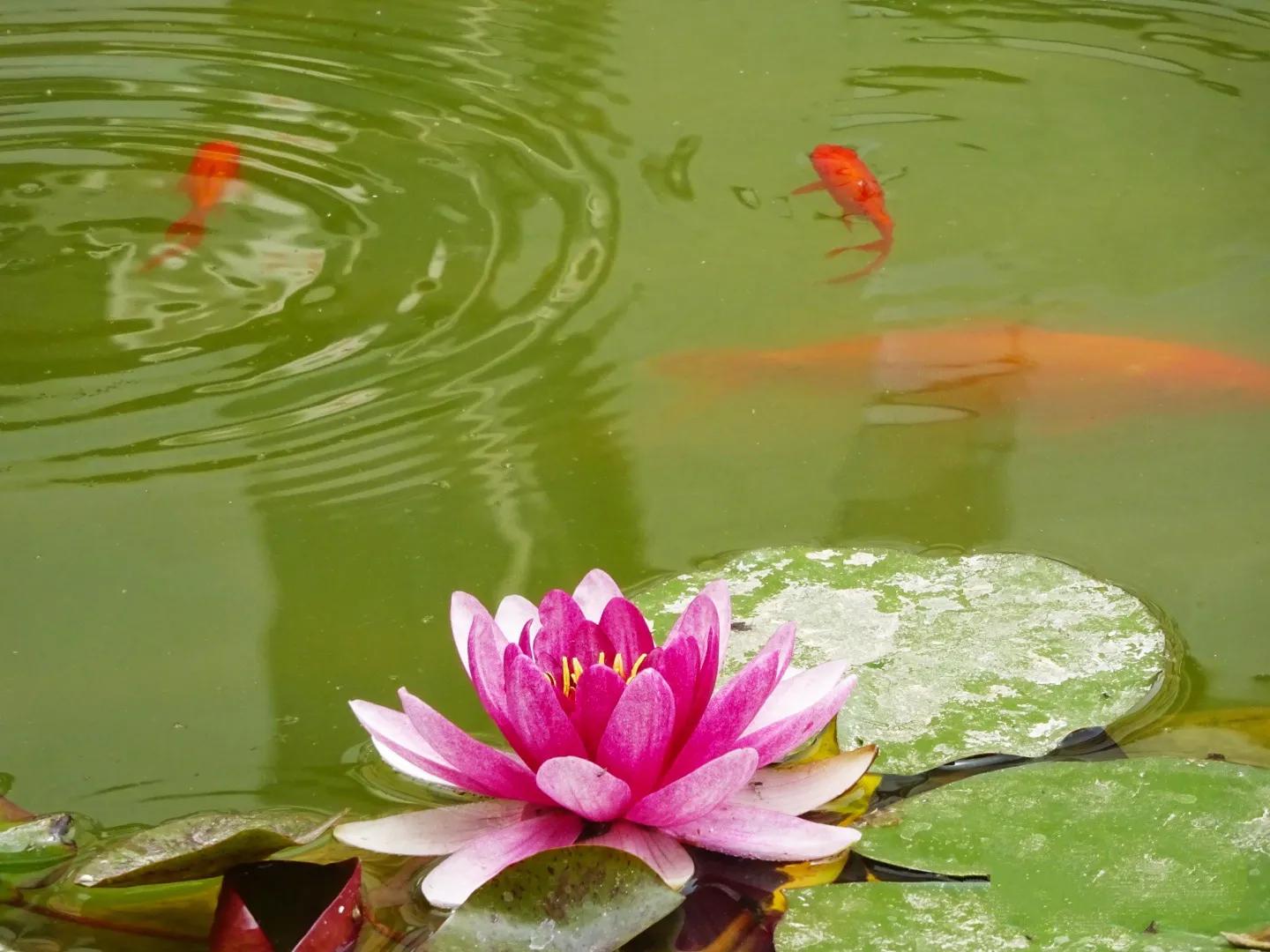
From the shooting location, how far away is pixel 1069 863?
0.86 m

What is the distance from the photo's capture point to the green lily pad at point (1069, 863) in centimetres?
81

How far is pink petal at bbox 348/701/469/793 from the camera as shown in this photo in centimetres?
92

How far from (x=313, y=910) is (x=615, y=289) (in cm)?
110

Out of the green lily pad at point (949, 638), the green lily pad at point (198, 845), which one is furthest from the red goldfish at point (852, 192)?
the green lily pad at point (198, 845)

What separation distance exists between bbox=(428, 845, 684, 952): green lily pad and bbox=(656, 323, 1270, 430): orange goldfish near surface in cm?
82

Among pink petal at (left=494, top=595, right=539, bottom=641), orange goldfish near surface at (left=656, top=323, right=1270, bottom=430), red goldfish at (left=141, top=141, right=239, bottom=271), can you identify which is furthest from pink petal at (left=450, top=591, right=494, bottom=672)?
red goldfish at (left=141, top=141, right=239, bottom=271)

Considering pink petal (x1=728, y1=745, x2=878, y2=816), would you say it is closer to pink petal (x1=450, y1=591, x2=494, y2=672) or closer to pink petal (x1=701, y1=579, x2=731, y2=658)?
pink petal (x1=701, y1=579, x2=731, y2=658)

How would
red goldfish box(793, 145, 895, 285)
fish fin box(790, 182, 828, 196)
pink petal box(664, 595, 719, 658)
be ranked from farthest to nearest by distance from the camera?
fish fin box(790, 182, 828, 196) → red goldfish box(793, 145, 895, 285) → pink petal box(664, 595, 719, 658)

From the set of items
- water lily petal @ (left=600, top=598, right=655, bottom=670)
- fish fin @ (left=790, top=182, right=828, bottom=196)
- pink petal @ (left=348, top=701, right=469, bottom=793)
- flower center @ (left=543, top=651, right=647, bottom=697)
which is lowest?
pink petal @ (left=348, top=701, right=469, bottom=793)

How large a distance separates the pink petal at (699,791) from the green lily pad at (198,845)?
9.2 inches

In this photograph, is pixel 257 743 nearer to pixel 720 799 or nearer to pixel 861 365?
pixel 720 799

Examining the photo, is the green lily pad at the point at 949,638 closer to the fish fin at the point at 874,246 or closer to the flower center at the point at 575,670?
the flower center at the point at 575,670

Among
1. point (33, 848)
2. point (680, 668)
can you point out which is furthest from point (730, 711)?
point (33, 848)

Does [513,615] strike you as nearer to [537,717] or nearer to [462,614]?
[462,614]
